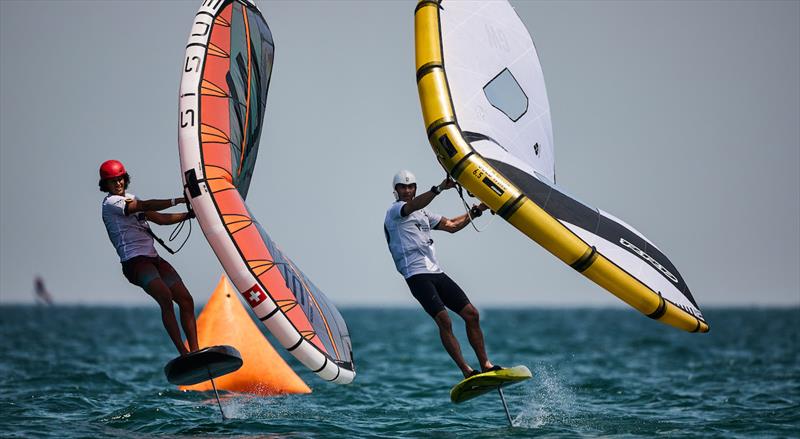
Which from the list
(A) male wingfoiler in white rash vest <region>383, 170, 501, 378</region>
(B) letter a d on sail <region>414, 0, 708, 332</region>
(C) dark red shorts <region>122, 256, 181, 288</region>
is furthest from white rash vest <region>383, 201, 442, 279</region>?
(C) dark red shorts <region>122, 256, 181, 288</region>

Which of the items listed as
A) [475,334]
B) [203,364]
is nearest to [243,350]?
[203,364]

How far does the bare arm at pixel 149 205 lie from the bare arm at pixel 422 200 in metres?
2.43

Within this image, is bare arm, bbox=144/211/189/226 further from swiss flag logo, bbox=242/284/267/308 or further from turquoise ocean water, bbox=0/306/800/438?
turquoise ocean water, bbox=0/306/800/438

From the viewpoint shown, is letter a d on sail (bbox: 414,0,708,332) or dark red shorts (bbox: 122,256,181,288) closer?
letter a d on sail (bbox: 414,0,708,332)

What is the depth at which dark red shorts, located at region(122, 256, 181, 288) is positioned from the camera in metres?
11.4

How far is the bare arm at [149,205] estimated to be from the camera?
437 inches

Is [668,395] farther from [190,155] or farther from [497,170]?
[190,155]

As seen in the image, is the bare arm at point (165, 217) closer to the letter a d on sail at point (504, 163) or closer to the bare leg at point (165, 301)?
the bare leg at point (165, 301)

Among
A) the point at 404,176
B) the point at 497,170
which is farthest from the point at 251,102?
the point at 497,170

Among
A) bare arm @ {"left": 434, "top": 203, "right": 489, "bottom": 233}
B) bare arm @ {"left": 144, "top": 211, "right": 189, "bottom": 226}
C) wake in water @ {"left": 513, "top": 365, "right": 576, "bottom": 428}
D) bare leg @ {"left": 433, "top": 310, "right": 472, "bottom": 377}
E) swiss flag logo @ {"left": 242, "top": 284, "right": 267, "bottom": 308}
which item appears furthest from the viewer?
wake in water @ {"left": 513, "top": 365, "right": 576, "bottom": 428}

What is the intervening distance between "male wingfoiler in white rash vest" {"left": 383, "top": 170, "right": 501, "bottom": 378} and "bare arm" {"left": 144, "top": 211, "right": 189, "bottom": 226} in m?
2.30

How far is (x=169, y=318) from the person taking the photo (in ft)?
37.6

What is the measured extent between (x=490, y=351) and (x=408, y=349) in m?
2.74

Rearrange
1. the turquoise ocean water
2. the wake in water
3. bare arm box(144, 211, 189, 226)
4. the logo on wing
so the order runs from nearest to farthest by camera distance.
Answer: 1. the logo on wing
2. bare arm box(144, 211, 189, 226)
3. the turquoise ocean water
4. the wake in water
